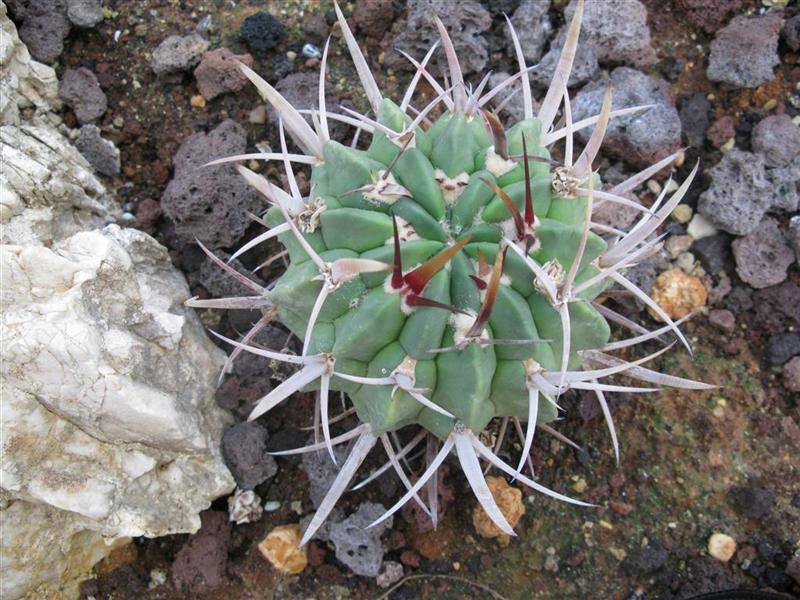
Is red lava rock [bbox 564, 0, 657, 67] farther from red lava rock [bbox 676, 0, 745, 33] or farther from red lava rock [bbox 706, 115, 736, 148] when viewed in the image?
red lava rock [bbox 706, 115, 736, 148]

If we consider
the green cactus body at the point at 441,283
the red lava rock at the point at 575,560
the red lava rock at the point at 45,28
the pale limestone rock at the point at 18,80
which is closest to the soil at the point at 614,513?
the red lava rock at the point at 575,560

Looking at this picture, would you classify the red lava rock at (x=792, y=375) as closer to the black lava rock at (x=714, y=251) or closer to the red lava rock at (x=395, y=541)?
the black lava rock at (x=714, y=251)

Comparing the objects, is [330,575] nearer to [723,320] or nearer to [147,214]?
[147,214]

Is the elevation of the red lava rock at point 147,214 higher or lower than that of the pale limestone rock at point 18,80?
lower

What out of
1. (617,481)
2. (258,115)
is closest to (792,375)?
(617,481)

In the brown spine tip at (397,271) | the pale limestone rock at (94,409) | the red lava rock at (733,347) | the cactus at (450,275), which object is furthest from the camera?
the red lava rock at (733,347)

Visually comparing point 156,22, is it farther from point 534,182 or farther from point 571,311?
point 571,311
